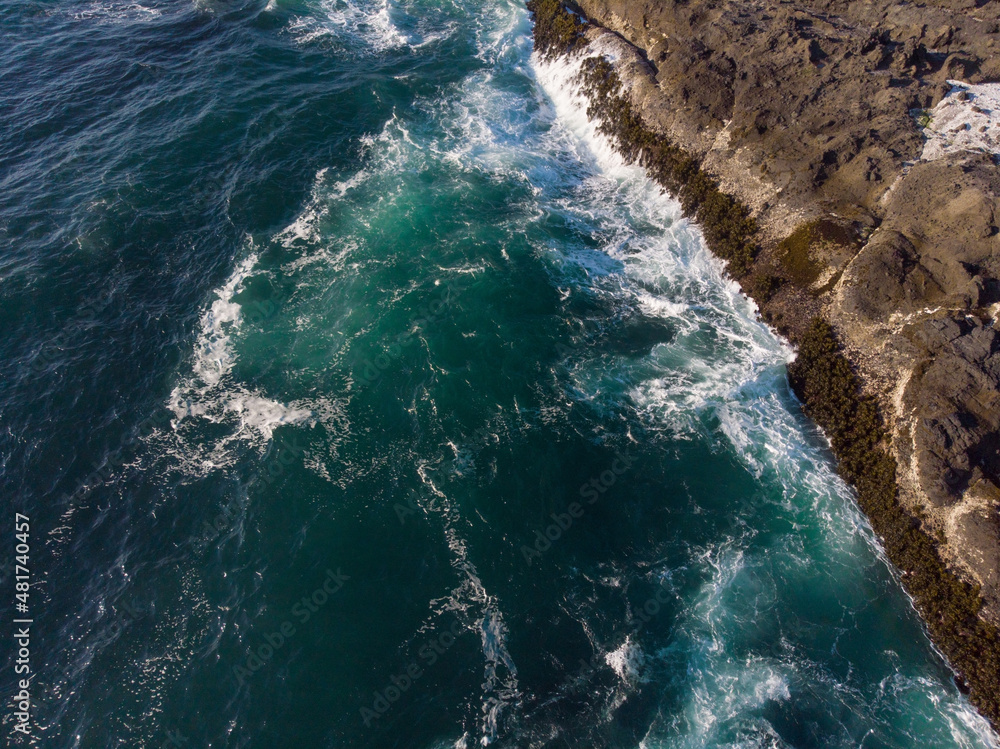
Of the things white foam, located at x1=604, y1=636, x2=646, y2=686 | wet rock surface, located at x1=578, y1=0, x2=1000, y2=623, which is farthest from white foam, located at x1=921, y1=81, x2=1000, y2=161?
white foam, located at x1=604, y1=636, x2=646, y2=686

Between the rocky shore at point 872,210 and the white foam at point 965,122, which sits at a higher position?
the white foam at point 965,122

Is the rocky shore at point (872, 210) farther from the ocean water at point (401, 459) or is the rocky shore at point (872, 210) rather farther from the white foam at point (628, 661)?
the white foam at point (628, 661)

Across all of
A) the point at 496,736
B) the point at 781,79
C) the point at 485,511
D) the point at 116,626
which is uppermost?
the point at 781,79

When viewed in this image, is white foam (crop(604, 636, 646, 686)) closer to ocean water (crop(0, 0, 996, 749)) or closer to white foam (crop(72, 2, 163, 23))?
ocean water (crop(0, 0, 996, 749))

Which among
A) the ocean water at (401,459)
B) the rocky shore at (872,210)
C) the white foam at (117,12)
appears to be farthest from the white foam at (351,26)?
the rocky shore at (872,210)

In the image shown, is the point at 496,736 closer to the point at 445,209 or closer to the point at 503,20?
the point at 445,209

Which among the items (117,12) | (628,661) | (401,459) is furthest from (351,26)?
(628,661)

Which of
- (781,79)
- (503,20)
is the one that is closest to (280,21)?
(503,20)
